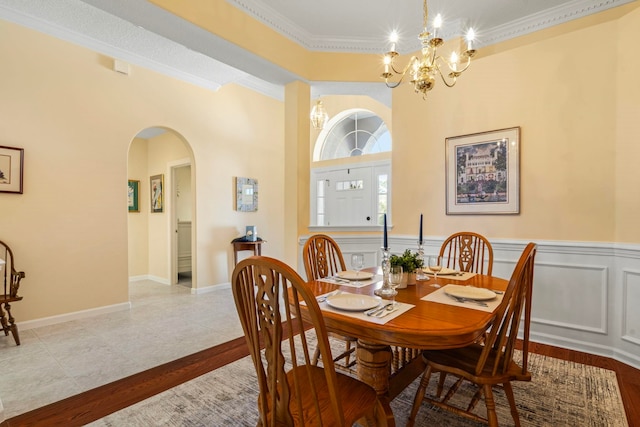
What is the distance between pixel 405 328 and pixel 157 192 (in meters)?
5.42

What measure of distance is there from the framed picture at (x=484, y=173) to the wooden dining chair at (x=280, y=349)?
241cm

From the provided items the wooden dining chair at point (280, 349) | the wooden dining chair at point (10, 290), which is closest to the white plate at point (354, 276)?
the wooden dining chair at point (280, 349)

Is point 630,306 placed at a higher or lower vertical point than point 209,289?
higher

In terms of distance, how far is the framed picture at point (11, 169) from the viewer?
303 cm

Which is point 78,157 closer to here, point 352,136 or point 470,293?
point 470,293

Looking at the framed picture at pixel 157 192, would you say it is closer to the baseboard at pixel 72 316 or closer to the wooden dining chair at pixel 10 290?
the baseboard at pixel 72 316

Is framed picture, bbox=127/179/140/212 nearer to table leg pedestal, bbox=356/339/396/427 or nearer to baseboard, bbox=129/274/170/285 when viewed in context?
baseboard, bbox=129/274/170/285

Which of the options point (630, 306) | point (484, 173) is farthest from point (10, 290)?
point (630, 306)

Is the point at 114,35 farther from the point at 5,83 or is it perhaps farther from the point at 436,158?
the point at 436,158

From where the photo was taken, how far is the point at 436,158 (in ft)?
10.8

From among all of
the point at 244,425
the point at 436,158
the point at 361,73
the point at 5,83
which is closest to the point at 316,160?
the point at 361,73

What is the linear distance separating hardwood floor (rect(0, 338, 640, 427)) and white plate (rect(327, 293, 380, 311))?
1.44 m

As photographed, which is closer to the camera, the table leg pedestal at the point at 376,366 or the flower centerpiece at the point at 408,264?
the table leg pedestal at the point at 376,366

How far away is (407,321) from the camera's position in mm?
1229
